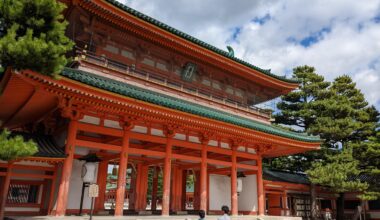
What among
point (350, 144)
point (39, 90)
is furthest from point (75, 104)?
point (350, 144)

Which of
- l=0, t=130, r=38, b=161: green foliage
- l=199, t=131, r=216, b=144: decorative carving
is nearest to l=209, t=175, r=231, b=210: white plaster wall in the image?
l=199, t=131, r=216, b=144: decorative carving

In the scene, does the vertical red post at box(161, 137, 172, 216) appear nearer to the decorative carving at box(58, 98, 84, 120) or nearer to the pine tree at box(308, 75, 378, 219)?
the decorative carving at box(58, 98, 84, 120)

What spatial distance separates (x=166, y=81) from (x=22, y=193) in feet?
30.2

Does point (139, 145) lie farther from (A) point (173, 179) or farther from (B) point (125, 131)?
(A) point (173, 179)

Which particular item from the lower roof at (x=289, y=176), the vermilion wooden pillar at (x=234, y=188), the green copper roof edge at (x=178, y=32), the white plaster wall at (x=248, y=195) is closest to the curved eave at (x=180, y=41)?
the green copper roof edge at (x=178, y=32)

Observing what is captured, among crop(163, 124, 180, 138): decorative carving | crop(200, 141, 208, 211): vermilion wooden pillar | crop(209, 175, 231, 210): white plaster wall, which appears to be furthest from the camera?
crop(209, 175, 231, 210): white plaster wall

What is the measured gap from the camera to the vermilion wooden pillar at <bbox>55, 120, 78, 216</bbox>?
11.2 metres

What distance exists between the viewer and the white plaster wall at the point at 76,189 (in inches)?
524

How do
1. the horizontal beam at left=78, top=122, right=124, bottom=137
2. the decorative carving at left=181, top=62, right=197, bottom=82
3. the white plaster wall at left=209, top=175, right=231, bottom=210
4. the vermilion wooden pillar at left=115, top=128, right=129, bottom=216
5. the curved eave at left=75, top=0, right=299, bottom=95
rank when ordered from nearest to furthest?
the horizontal beam at left=78, top=122, right=124, bottom=137, the vermilion wooden pillar at left=115, top=128, right=129, bottom=216, the curved eave at left=75, top=0, right=299, bottom=95, the decorative carving at left=181, top=62, right=197, bottom=82, the white plaster wall at left=209, top=175, right=231, bottom=210

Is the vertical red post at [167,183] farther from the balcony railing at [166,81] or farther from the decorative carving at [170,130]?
the balcony railing at [166,81]

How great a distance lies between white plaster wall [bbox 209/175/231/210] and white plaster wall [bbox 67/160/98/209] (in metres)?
8.28

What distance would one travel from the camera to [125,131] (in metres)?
13.4

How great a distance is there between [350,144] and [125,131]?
1992 cm

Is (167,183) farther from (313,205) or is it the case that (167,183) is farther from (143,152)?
(313,205)
